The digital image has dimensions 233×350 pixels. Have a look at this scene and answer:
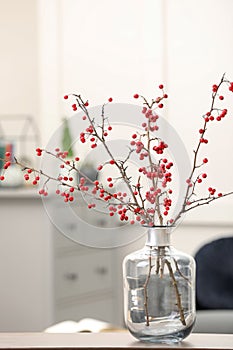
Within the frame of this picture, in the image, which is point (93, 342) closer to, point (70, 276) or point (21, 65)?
point (70, 276)

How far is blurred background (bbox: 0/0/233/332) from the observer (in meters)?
4.36

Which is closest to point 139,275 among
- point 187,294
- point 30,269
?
point 187,294

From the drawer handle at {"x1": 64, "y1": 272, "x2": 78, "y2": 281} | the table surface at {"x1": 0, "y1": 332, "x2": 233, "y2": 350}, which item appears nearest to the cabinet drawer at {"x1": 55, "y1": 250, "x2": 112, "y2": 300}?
the drawer handle at {"x1": 64, "y1": 272, "x2": 78, "y2": 281}

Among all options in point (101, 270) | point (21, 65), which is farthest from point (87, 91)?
point (101, 270)

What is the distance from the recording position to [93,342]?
1233 mm

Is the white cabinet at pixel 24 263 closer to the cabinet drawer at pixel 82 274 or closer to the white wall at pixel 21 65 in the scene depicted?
the cabinet drawer at pixel 82 274

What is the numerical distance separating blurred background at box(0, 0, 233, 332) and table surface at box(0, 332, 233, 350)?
9.61 feet

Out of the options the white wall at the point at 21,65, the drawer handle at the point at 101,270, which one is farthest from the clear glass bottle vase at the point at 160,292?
the white wall at the point at 21,65

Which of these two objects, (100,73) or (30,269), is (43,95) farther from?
(30,269)

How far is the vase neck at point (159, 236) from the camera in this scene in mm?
1243

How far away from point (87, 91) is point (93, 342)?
3.58m

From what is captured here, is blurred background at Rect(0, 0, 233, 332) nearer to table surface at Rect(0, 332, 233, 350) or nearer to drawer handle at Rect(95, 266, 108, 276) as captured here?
drawer handle at Rect(95, 266, 108, 276)

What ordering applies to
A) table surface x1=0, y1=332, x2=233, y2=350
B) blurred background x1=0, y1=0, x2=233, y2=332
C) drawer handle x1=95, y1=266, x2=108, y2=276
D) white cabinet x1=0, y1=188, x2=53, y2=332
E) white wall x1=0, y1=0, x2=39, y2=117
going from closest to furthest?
table surface x1=0, y1=332, x2=233, y2=350 < blurred background x1=0, y1=0, x2=233, y2=332 < white cabinet x1=0, y1=188, x2=53, y2=332 < drawer handle x1=95, y1=266, x2=108, y2=276 < white wall x1=0, y1=0, x2=39, y2=117

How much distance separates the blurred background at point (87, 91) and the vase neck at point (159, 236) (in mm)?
2932
